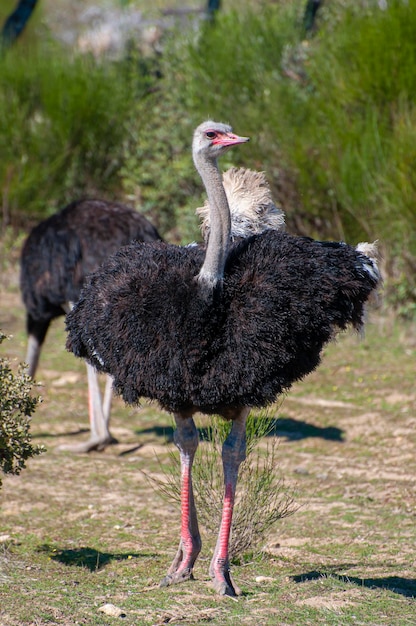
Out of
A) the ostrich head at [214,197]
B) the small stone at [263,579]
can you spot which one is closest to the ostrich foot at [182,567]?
the small stone at [263,579]

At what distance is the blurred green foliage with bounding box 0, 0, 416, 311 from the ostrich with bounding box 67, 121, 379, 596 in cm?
527

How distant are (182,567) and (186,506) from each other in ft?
0.93

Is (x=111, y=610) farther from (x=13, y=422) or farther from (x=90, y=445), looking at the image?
(x=90, y=445)

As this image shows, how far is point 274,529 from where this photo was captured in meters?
5.71

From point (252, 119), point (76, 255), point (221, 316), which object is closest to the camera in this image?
point (221, 316)

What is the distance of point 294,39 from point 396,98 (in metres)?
2.40

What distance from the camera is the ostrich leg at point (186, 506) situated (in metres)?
4.48

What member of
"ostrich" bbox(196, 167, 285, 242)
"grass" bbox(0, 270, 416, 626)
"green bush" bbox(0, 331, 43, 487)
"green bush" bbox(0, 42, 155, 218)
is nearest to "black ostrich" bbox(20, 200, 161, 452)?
"grass" bbox(0, 270, 416, 626)

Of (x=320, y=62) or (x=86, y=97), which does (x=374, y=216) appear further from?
(x=86, y=97)

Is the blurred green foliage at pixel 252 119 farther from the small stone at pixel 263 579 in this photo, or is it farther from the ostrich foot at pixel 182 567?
the ostrich foot at pixel 182 567

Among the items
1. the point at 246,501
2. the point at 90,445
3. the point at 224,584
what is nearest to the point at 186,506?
the point at 224,584

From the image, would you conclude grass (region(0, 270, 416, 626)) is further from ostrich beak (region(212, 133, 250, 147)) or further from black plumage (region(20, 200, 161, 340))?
ostrich beak (region(212, 133, 250, 147))

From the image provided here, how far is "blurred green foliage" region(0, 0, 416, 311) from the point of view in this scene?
990 cm

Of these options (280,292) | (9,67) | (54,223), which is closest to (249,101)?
(9,67)
